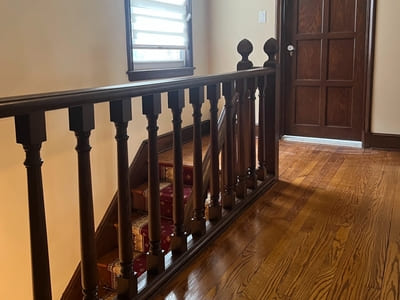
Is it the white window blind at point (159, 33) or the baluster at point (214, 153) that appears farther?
the white window blind at point (159, 33)

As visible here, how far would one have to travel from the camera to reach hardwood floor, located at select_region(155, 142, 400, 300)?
1722mm

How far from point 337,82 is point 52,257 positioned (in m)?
3.09

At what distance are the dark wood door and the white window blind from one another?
1.06 m

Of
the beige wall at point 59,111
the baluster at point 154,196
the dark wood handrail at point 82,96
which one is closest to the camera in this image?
the dark wood handrail at point 82,96

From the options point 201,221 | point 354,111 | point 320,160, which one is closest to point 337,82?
point 354,111

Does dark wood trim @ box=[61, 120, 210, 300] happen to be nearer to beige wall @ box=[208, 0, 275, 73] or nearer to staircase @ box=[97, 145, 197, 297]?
staircase @ box=[97, 145, 197, 297]

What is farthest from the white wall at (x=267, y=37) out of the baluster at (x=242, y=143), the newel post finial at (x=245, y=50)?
the baluster at (x=242, y=143)

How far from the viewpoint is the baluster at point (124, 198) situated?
1.49 m

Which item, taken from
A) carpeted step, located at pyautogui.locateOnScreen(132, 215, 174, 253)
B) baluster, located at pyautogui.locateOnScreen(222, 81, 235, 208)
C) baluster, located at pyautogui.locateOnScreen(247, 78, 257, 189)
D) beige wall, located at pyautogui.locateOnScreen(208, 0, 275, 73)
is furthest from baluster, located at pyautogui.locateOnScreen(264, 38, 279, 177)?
beige wall, located at pyautogui.locateOnScreen(208, 0, 275, 73)

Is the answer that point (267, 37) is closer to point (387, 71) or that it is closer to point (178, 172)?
point (387, 71)

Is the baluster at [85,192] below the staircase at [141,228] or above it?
above

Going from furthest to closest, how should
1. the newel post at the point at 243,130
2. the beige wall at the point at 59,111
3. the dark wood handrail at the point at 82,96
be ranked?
1. the beige wall at the point at 59,111
2. the newel post at the point at 243,130
3. the dark wood handrail at the point at 82,96

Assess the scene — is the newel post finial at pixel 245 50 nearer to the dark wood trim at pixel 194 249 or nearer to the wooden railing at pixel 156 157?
the wooden railing at pixel 156 157

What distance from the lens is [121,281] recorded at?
5.19 ft
